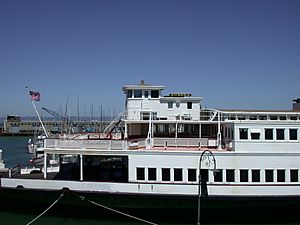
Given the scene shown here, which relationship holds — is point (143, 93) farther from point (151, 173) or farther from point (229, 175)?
point (229, 175)

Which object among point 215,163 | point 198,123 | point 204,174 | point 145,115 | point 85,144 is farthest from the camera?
A: point 145,115

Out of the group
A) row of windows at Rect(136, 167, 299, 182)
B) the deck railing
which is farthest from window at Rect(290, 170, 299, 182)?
the deck railing

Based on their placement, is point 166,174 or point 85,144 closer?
point 166,174

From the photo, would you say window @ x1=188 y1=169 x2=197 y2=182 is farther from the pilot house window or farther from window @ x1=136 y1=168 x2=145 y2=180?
the pilot house window

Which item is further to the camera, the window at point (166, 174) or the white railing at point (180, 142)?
the white railing at point (180, 142)

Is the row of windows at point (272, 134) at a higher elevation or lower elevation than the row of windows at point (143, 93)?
lower

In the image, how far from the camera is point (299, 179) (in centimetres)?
1928

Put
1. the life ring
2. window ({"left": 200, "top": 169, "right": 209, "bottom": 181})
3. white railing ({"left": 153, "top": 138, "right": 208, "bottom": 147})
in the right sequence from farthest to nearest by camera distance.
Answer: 1. the life ring
2. white railing ({"left": 153, "top": 138, "right": 208, "bottom": 147})
3. window ({"left": 200, "top": 169, "right": 209, "bottom": 181})

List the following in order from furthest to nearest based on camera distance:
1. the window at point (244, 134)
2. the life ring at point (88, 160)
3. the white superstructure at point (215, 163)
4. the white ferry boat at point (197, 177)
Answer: the life ring at point (88, 160) → the window at point (244, 134) → the white superstructure at point (215, 163) → the white ferry boat at point (197, 177)

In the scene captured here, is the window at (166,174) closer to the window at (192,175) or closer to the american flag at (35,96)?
the window at (192,175)

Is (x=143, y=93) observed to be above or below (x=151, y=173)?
above

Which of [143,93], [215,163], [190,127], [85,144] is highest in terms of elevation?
[143,93]

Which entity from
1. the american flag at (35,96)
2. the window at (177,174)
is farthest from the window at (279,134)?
the american flag at (35,96)

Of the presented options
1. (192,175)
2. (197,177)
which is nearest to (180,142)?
(192,175)
